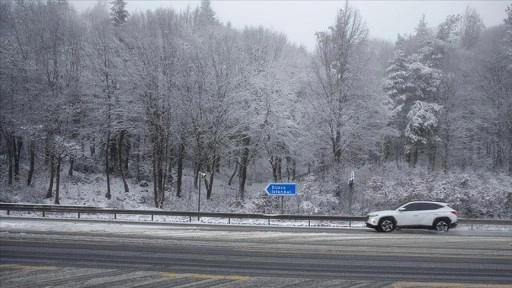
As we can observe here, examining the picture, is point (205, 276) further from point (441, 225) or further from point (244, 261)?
point (441, 225)

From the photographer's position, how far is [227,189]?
1604 inches

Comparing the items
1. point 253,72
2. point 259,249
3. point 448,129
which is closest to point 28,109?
point 253,72

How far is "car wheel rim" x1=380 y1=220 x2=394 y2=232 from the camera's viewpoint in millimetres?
19438

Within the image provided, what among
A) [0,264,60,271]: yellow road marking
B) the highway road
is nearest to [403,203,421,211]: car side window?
the highway road

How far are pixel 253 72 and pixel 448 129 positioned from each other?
861 inches

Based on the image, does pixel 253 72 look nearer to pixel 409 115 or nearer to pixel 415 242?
pixel 409 115

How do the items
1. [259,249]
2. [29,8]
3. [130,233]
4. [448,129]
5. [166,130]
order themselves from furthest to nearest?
1. [448,129]
2. [29,8]
3. [166,130]
4. [130,233]
5. [259,249]

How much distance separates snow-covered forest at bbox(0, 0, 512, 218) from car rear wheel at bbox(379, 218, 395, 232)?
260 inches

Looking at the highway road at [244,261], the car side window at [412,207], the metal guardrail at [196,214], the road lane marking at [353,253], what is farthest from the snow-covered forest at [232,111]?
the road lane marking at [353,253]

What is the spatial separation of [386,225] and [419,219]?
169 centimetres

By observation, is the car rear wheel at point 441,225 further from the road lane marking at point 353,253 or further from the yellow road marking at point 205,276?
the yellow road marking at point 205,276

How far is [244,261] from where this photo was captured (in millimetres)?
10859

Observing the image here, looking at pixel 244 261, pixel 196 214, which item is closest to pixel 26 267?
pixel 244 261

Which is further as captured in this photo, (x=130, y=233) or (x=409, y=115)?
(x=409, y=115)
